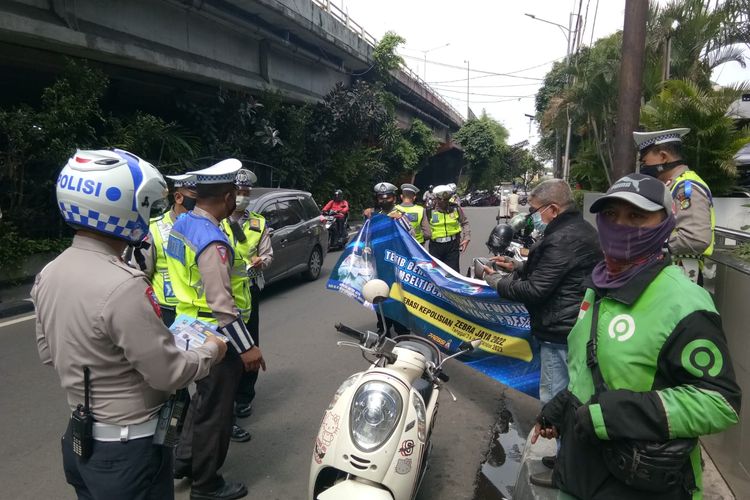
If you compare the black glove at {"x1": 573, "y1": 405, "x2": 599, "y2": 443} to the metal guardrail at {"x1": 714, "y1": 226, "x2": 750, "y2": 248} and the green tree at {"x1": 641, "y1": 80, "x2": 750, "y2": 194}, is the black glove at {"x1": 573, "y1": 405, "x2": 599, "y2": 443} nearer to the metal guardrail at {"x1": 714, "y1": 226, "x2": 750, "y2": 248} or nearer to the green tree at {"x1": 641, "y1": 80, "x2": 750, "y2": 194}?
the metal guardrail at {"x1": 714, "y1": 226, "x2": 750, "y2": 248}

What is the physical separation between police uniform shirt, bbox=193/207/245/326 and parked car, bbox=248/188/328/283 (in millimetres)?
5178

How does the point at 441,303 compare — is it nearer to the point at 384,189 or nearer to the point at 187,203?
the point at 187,203

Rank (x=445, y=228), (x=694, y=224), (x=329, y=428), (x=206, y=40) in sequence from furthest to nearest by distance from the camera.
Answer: (x=206, y=40) → (x=445, y=228) → (x=694, y=224) → (x=329, y=428)

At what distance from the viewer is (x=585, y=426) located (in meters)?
1.63

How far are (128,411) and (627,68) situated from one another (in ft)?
16.0

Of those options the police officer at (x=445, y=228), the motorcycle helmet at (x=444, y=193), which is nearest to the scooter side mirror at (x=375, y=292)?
the police officer at (x=445, y=228)

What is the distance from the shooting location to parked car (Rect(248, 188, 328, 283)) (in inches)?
335

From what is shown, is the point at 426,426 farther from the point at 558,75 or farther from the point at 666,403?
the point at 558,75

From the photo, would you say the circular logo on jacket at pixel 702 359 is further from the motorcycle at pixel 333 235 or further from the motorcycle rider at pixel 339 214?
the motorcycle rider at pixel 339 214

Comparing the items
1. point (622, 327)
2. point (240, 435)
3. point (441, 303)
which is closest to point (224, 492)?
point (240, 435)

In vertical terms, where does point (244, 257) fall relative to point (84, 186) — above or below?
below

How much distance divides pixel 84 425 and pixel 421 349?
5.78ft

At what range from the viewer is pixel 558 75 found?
101 ft

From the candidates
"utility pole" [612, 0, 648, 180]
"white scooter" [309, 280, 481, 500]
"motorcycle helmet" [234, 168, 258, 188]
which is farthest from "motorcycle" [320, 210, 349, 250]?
"white scooter" [309, 280, 481, 500]
